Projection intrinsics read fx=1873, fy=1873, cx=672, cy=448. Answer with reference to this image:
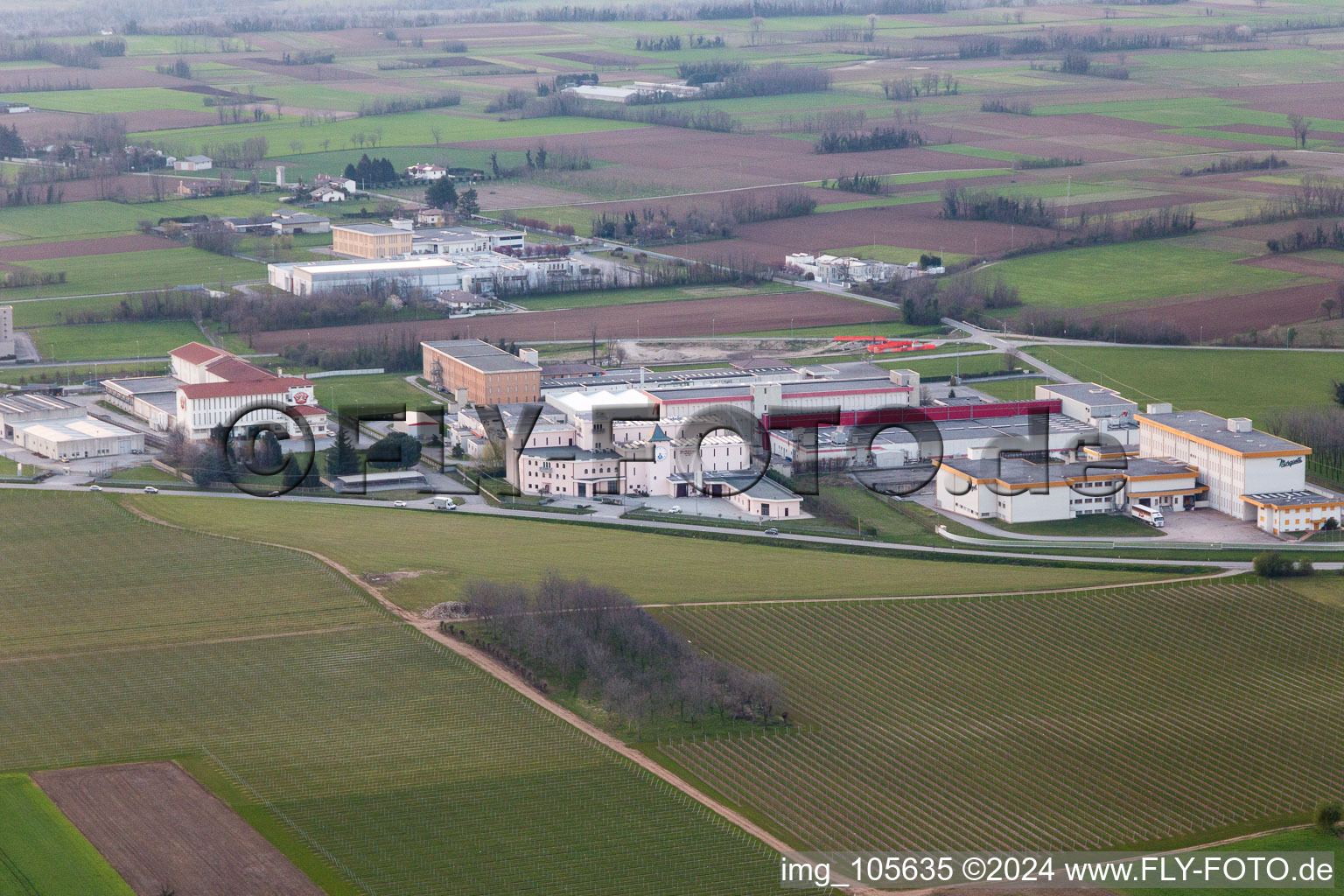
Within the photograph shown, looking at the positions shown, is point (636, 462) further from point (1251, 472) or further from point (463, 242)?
point (463, 242)

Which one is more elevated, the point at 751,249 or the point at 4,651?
the point at 751,249

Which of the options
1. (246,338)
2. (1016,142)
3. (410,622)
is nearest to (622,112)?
(1016,142)

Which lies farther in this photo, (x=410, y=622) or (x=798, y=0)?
(x=798, y=0)

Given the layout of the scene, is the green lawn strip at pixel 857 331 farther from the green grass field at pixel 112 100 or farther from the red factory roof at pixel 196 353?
the green grass field at pixel 112 100

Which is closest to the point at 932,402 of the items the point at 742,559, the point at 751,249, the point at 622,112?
the point at 742,559

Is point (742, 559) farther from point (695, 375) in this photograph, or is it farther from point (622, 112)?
point (622, 112)

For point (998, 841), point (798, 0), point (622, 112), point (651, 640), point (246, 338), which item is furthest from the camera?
point (798, 0)

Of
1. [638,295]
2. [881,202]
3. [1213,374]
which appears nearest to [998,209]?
[881,202]

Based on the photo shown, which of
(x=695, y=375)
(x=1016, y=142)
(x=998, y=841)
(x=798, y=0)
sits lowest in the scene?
(x=998, y=841)

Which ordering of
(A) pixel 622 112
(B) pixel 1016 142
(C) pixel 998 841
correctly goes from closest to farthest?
(C) pixel 998 841
(B) pixel 1016 142
(A) pixel 622 112
